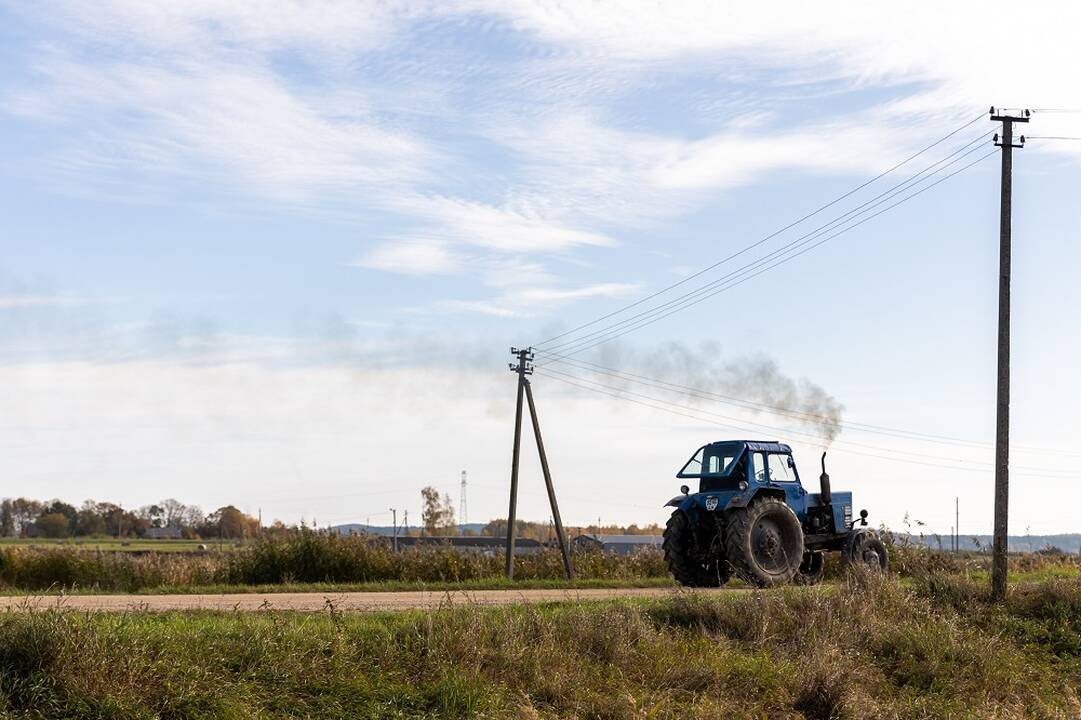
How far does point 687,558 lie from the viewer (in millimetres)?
27578

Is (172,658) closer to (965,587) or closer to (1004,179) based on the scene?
(965,587)

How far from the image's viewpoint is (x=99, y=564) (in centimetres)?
2964

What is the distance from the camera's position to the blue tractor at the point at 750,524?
1035 inches

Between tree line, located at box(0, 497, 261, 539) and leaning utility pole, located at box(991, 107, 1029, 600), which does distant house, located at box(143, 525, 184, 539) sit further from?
leaning utility pole, located at box(991, 107, 1029, 600)

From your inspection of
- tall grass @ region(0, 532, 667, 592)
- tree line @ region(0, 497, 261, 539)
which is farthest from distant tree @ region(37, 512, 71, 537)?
tall grass @ region(0, 532, 667, 592)

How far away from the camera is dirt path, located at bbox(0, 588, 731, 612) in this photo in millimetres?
19406

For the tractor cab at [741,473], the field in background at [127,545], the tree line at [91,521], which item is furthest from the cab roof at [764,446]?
the tree line at [91,521]

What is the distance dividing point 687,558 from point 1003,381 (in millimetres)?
7596

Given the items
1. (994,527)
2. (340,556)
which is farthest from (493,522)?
(994,527)

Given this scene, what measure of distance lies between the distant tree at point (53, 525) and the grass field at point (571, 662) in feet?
345

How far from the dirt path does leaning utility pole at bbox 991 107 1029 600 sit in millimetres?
6737

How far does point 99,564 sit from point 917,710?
64.8 feet

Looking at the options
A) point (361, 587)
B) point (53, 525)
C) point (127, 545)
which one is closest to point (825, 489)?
point (361, 587)

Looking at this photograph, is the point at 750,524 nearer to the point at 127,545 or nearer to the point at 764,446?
the point at 764,446
